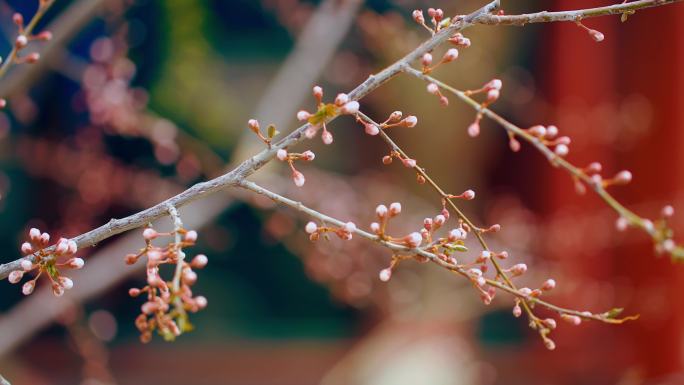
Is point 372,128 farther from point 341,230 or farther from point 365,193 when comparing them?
point 365,193

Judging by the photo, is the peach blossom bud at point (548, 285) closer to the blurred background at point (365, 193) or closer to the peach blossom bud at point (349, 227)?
the peach blossom bud at point (349, 227)

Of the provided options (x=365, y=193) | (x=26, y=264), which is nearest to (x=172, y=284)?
(x=26, y=264)

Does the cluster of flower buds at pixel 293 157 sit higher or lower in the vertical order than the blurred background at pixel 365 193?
lower

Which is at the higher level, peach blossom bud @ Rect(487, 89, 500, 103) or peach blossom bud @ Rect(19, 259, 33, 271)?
peach blossom bud @ Rect(487, 89, 500, 103)

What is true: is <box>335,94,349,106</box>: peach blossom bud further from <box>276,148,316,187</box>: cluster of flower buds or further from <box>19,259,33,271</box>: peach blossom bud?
<box>19,259,33,271</box>: peach blossom bud

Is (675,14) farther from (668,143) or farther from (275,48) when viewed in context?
(275,48)

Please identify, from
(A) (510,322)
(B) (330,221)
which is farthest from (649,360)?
(B) (330,221)

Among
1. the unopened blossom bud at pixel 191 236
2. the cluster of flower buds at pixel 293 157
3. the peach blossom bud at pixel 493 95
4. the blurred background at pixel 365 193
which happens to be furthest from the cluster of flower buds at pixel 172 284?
the blurred background at pixel 365 193

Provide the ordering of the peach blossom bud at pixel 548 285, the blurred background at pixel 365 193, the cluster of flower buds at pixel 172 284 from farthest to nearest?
the blurred background at pixel 365 193
the peach blossom bud at pixel 548 285
the cluster of flower buds at pixel 172 284

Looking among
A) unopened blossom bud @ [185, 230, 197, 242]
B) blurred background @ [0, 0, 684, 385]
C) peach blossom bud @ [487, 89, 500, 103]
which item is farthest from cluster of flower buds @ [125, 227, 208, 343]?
blurred background @ [0, 0, 684, 385]
